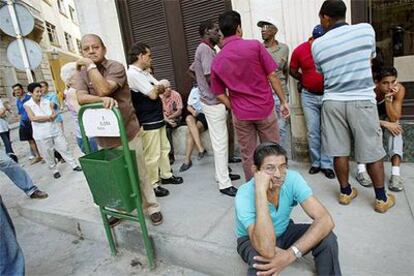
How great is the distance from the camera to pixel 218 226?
2.68 m

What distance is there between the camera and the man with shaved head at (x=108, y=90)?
97.3 inches

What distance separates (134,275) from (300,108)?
2537 millimetres

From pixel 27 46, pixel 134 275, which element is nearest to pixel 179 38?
pixel 27 46

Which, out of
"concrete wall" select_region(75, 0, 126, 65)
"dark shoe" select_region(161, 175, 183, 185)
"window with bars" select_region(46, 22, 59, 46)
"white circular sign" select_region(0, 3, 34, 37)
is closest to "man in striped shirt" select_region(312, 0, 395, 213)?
"dark shoe" select_region(161, 175, 183, 185)

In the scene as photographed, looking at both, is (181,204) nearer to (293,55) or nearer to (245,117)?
(245,117)

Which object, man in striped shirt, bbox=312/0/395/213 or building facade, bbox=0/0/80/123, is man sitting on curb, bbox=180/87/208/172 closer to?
man in striped shirt, bbox=312/0/395/213

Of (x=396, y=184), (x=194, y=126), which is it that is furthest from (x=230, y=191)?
(x=396, y=184)

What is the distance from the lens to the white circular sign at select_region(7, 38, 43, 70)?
5.26 meters

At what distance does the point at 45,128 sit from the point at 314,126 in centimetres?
407

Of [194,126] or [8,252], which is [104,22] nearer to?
[194,126]

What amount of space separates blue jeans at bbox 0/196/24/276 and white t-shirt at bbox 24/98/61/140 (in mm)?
2946

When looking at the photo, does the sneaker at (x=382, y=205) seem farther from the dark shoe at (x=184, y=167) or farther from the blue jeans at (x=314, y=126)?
the dark shoe at (x=184, y=167)

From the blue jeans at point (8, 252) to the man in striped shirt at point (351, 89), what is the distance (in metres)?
2.62

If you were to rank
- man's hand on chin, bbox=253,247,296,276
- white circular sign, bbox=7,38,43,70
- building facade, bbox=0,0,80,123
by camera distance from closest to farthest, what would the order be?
man's hand on chin, bbox=253,247,296,276
white circular sign, bbox=7,38,43,70
building facade, bbox=0,0,80,123
